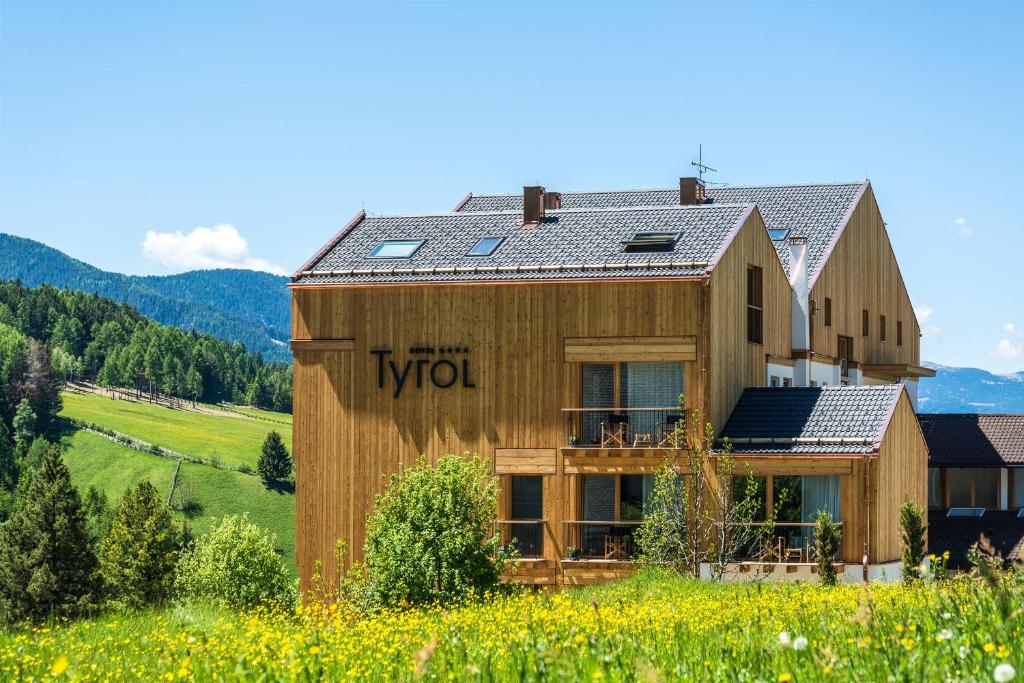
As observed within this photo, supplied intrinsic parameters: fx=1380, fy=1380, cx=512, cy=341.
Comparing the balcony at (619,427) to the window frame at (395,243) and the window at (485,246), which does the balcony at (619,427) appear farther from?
the window frame at (395,243)

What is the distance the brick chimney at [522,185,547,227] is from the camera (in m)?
34.5

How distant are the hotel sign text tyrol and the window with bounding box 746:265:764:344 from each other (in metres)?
7.38

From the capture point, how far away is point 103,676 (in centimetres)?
1330

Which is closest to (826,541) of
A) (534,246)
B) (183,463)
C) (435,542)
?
(435,542)

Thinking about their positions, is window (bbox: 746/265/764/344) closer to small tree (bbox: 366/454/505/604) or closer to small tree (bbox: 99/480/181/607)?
small tree (bbox: 366/454/505/604)

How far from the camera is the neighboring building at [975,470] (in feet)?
143

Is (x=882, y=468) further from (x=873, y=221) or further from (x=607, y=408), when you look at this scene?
(x=873, y=221)

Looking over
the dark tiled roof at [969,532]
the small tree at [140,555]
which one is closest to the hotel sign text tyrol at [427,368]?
the dark tiled roof at [969,532]

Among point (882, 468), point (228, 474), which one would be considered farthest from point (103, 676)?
point (228, 474)

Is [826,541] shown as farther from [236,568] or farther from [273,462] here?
[273,462]

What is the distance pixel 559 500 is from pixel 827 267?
43.8ft

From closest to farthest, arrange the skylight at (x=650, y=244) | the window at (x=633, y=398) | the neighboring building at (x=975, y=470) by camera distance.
A: the window at (x=633, y=398), the skylight at (x=650, y=244), the neighboring building at (x=975, y=470)

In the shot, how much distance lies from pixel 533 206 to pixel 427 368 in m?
5.37

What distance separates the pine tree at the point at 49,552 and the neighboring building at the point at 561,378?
116ft
